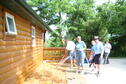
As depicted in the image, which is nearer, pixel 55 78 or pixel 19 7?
pixel 19 7

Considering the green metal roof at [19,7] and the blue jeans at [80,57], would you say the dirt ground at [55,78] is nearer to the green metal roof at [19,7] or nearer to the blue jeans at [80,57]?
the blue jeans at [80,57]

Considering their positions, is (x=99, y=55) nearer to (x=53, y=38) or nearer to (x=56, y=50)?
(x=56, y=50)

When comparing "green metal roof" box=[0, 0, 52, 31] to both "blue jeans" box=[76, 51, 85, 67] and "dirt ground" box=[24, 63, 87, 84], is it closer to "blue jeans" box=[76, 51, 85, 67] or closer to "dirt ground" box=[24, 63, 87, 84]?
"dirt ground" box=[24, 63, 87, 84]

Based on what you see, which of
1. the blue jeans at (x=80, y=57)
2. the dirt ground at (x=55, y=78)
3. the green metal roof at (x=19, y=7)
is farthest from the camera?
the blue jeans at (x=80, y=57)

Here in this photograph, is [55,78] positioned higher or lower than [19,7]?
lower

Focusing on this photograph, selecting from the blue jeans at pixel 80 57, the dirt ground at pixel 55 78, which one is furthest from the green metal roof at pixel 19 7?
the blue jeans at pixel 80 57

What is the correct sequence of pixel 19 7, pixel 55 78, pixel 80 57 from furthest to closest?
pixel 80 57 → pixel 55 78 → pixel 19 7

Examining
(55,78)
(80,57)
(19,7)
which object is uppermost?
(19,7)

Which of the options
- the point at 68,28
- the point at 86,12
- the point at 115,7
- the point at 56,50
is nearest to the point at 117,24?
the point at 115,7

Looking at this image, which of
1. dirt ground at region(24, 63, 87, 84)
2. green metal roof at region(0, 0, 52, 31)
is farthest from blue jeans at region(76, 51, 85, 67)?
green metal roof at region(0, 0, 52, 31)

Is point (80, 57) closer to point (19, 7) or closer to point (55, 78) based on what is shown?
point (55, 78)

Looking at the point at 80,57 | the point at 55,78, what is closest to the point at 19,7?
the point at 55,78

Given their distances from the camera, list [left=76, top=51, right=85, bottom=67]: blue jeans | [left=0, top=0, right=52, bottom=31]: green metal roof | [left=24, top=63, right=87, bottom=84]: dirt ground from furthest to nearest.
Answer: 1. [left=76, top=51, right=85, bottom=67]: blue jeans
2. [left=24, top=63, right=87, bottom=84]: dirt ground
3. [left=0, top=0, right=52, bottom=31]: green metal roof

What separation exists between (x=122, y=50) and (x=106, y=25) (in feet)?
14.4
